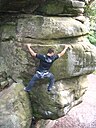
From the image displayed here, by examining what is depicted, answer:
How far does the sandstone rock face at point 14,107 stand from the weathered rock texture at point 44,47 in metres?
0.03

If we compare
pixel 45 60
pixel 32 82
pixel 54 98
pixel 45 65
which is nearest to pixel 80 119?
pixel 54 98

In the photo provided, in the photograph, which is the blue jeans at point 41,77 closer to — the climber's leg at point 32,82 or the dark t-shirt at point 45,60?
the climber's leg at point 32,82

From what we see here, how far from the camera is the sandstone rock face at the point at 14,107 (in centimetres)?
966

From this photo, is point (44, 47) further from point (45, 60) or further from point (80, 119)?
point (80, 119)

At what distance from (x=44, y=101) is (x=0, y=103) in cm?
147

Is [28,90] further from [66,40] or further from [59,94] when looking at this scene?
[66,40]

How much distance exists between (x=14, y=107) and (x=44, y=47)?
2.21 metres

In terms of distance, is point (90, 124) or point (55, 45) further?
point (90, 124)

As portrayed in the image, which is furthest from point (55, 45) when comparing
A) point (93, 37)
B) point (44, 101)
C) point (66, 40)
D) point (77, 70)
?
point (93, 37)

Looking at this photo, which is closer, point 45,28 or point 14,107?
point 45,28

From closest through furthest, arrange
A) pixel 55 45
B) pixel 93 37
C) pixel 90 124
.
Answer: pixel 55 45 → pixel 90 124 → pixel 93 37

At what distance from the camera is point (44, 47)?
31.2 feet

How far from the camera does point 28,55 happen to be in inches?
381

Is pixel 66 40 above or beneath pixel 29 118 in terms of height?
above
